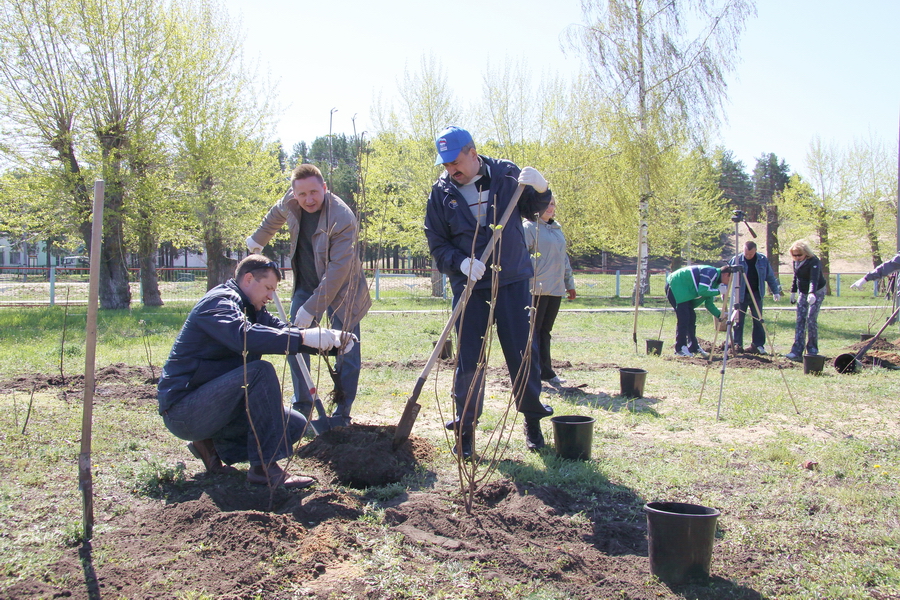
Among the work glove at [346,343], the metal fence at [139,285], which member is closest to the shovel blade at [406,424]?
the work glove at [346,343]

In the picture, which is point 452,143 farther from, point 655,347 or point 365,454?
point 655,347

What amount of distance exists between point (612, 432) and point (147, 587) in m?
3.14

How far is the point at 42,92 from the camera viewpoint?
14578 mm

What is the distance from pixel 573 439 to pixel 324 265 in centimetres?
186

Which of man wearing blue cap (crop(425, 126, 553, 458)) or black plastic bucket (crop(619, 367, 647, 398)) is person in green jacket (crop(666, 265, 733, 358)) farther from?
man wearing blue cap (crop(425, 126, 553, 458))

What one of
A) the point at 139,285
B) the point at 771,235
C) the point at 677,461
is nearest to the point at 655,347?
the point at 677,461

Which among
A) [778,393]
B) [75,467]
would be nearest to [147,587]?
[75,467]

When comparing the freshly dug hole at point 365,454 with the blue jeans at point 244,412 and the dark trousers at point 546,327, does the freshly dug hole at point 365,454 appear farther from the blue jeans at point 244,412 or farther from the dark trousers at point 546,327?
the dark trousers at point 546,327

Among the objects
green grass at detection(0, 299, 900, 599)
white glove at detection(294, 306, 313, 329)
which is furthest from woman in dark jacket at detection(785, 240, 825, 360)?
white glove at detection(294, 306, 313, 329)

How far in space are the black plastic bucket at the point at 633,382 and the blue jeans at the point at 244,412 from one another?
3296 millimetres

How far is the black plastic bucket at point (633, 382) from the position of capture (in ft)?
18.0

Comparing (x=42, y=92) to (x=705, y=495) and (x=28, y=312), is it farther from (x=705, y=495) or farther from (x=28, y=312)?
(x=705, y=495)

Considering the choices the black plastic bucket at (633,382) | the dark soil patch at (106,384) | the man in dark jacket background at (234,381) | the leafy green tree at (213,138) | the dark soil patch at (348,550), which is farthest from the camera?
the leafy green tree at (213,138)

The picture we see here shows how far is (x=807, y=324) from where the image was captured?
8.59 meters
